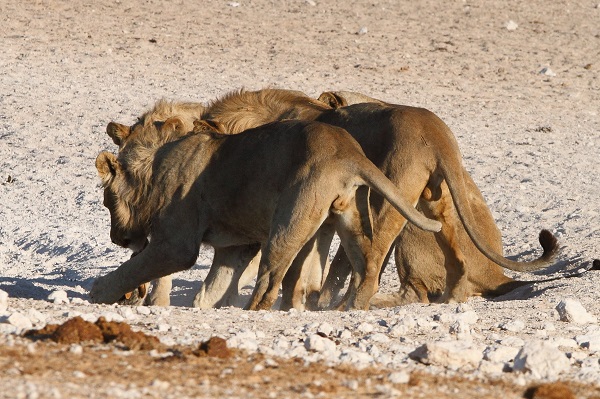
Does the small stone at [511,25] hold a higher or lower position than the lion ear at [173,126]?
lower

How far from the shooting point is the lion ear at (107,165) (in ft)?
30.0

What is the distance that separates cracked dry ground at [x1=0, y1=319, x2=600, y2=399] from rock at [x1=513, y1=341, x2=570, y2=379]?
138mm

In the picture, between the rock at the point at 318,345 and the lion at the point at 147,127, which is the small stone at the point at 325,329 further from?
the lion at the point at 147,127

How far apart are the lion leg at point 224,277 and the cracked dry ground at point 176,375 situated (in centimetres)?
323

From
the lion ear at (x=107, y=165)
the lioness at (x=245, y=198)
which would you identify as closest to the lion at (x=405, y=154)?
the lioness at (x=245, y=198)

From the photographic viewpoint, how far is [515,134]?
15.1 m

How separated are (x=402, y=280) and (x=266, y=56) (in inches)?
375

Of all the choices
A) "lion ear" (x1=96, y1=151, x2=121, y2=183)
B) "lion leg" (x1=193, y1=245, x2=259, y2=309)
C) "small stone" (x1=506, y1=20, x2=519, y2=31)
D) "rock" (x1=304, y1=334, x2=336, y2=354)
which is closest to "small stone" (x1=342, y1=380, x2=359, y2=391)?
"rock" (x1=304, y1=334, x2=336, y2=354)

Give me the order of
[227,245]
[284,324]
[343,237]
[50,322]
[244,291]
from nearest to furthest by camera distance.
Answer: [50,322], [284,324], [343,237], [227,245], [244,291]

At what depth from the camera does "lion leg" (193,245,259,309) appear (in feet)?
30.0

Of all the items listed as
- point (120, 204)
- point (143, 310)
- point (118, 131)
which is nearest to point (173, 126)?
point (118, 131)

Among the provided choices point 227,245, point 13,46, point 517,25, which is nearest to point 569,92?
point 517,25

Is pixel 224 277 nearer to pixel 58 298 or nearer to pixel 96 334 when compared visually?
pixel 58 298

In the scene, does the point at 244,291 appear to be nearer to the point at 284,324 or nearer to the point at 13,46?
the point at 284,324
